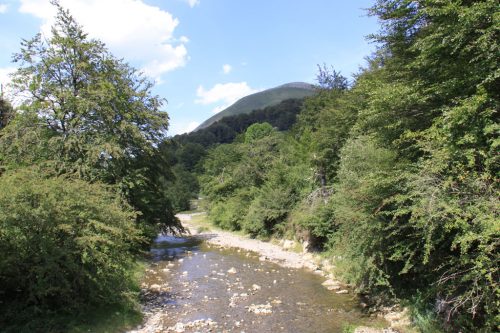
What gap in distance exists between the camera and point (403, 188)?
11547 mm

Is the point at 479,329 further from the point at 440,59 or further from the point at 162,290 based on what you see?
the point at 162,290

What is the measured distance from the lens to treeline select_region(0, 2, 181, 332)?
10859mm

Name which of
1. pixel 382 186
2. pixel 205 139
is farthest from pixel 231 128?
pixel 382 186

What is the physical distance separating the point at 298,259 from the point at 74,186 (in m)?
16.1

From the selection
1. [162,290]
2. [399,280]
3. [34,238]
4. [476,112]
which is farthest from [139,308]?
[476,112]

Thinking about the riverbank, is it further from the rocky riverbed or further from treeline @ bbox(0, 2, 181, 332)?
treeline @ bbox(0, 2, 181, 332)

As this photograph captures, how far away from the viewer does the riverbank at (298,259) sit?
12426 mm

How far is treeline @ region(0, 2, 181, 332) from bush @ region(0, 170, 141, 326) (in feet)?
0.10

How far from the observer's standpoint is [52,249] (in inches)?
439

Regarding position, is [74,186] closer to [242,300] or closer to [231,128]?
[242,300]

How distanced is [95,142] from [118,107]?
3327 millimetres

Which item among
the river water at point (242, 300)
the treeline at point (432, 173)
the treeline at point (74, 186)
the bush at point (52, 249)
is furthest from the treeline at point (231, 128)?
the bush at point (52, 249)

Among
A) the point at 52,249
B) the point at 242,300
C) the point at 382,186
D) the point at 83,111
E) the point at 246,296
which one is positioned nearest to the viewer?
the point at 52,249

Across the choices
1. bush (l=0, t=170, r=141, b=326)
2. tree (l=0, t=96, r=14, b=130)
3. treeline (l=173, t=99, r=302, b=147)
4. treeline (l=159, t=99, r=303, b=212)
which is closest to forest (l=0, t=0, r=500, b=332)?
bush (l=0, t=170, r=141, b=326)
